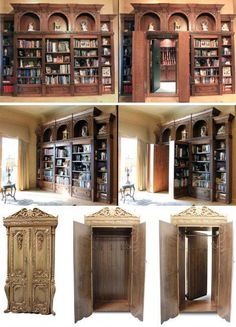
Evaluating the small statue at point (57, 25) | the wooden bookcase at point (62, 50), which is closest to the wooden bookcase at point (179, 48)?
the wooden bookcase at point (62, 50)

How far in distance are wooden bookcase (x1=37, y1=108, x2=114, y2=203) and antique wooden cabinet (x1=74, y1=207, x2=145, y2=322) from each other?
0.95ft

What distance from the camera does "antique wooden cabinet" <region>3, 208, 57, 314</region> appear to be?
3211 mm

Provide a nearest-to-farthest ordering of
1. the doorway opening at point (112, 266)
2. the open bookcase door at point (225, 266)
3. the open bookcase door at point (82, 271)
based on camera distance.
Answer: the open bookcase door at point (82, 271)
the open bookcase door at point (225, 266)
the doorway opening at point (112, 266)

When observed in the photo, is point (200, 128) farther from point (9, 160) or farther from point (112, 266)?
point (9, 160)

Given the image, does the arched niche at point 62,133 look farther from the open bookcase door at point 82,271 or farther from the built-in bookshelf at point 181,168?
the built-in bookshelf at point 181,168

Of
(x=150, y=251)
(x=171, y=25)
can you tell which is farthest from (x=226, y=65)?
(x=150, y=251)

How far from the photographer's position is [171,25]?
3326 millimetres

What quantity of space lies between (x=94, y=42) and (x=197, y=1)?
125 cm

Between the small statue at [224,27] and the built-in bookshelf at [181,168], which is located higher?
the small statue at [224,27]

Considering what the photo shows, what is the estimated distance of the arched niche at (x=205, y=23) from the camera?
10.9 ft

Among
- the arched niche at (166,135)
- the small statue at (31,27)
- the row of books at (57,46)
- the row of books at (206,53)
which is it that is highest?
the small statue at (31,27)

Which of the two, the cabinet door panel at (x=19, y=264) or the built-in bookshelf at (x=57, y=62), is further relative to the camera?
the built-in bookshelf at (x=57, y=62)

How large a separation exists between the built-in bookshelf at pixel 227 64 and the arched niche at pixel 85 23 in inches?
57.5

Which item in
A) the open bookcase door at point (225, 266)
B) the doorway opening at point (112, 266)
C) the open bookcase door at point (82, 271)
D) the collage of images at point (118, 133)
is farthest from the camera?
the doorway opening at point (112, 266)
